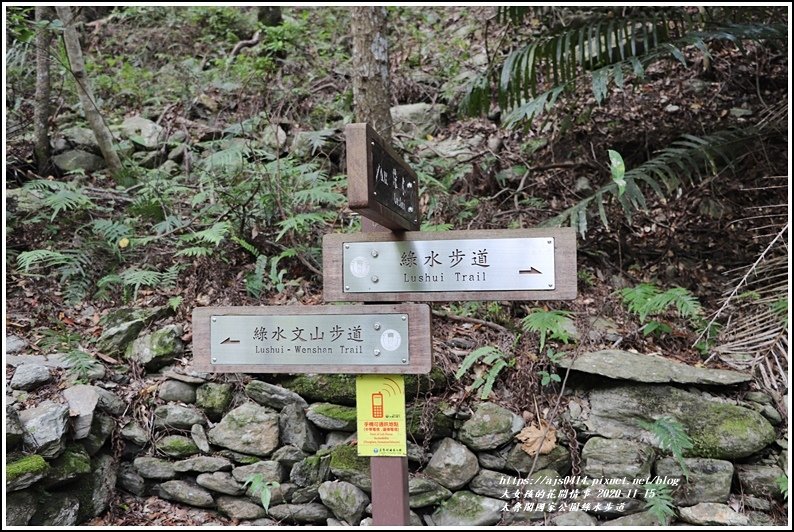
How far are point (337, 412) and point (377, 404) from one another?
49.5 inches

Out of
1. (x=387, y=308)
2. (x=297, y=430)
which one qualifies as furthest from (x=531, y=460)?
(x=387, y=308)

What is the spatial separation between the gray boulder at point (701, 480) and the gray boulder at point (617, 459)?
0.12 meters

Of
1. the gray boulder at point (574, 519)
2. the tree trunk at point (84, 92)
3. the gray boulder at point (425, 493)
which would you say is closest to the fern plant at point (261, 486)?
the gray boulder at point (425, 493)

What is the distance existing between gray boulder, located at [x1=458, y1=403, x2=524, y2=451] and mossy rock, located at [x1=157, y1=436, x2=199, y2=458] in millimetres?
1564

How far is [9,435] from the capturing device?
9.09 ft

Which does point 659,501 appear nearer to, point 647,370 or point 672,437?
point 672,437

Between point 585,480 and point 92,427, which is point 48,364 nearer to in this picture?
point 92,427

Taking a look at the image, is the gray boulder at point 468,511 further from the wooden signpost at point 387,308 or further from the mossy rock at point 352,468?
the wooden signpost at point 387,308

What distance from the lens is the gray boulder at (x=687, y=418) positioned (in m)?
→ 3.03

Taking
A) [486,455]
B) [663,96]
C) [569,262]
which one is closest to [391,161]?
[569,262]

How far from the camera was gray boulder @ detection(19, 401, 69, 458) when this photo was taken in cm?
285

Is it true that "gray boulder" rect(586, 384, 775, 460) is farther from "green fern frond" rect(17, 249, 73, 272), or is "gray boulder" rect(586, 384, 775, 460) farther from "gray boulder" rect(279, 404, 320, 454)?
"green fern frond" rect(17, 249, 73, 272)

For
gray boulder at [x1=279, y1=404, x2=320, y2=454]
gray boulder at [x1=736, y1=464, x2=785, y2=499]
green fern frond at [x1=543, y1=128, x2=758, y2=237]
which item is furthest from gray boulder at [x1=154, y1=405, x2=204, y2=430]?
gray boulder at [x1=736, y1=464, x2=785, y2=499]

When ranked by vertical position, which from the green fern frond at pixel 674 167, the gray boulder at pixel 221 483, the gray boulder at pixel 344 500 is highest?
the green fern frond at pixel 674 167
